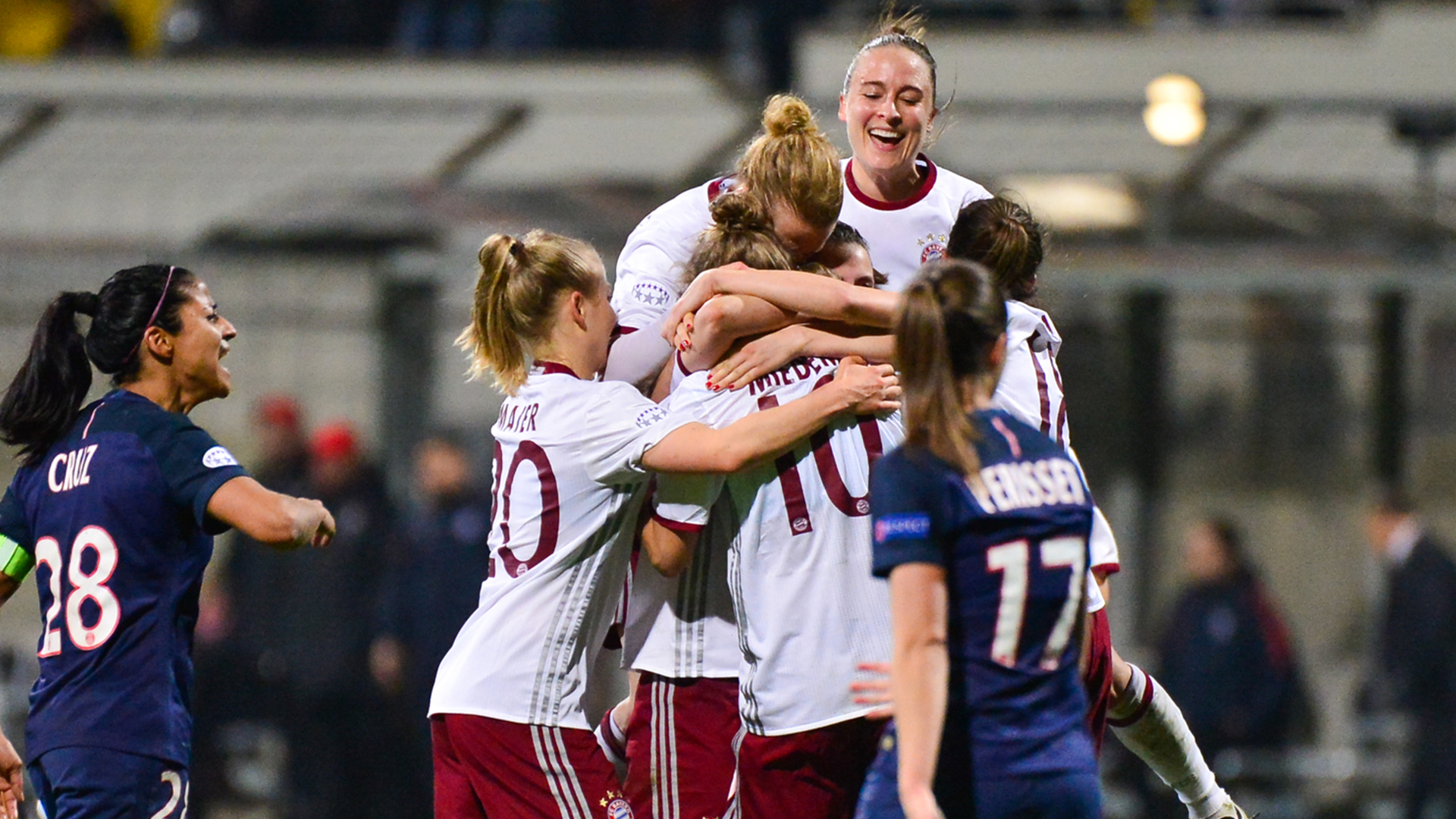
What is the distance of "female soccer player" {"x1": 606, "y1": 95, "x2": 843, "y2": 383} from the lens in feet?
13.6

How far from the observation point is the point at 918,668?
132 inches

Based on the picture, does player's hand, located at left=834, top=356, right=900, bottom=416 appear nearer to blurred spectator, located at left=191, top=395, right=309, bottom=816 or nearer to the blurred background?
the blurred background

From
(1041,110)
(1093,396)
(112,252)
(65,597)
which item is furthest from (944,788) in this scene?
(1093,396)

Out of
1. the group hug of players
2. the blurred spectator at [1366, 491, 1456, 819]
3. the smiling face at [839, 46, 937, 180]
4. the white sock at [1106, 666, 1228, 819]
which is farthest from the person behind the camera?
the blurred spectator at [1366, 491, 1456, 819]

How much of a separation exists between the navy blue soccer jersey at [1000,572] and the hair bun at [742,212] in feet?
3.01

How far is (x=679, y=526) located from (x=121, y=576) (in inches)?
50.1

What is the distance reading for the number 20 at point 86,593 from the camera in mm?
4219

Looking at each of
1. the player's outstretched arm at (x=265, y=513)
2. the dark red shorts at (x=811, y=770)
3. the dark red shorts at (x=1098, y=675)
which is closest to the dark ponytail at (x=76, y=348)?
the player's outstretched arm at (x=265, y=513)

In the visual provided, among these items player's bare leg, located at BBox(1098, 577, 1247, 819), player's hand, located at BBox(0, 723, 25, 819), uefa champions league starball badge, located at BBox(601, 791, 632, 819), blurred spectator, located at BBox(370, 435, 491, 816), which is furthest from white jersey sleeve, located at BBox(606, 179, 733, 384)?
blurred spectator, located at BBox(370, 435, 491, 816)

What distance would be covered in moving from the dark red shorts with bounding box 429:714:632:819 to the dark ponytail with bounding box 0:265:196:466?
1.19 m

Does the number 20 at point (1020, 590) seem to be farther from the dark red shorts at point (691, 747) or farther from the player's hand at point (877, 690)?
the dark red shorts at point (691, 747)

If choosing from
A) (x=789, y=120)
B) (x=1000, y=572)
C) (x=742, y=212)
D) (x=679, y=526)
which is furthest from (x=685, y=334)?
(x=1000, y=572)

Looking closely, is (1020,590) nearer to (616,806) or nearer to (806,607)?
(806,607)

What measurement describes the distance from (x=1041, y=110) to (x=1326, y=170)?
70.1 inches
